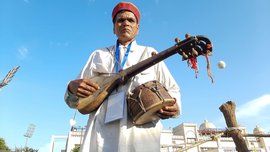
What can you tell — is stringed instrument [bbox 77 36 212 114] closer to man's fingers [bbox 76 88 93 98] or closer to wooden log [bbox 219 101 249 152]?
man's fingers [bbox 76 88 93 98]

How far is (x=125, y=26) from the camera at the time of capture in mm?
2180

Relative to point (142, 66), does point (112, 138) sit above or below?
below

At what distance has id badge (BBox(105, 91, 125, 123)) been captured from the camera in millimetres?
1708

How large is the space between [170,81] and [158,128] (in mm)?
477

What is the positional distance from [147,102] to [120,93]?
0.96 ft

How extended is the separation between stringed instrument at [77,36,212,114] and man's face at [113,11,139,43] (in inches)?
16.4

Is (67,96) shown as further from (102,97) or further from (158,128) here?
(158,128)

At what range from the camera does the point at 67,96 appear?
6.22ft

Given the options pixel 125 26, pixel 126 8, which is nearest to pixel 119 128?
pixel 125 26

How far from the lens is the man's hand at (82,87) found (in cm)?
179

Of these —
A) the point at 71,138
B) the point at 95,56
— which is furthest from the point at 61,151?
the point at 95,56

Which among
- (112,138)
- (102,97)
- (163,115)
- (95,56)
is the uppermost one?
(95,56)

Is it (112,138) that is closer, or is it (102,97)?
(112,138)

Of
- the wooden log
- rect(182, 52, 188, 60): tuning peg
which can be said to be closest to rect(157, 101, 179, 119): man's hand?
rect(182, 52, 188, 60): tuning peg
